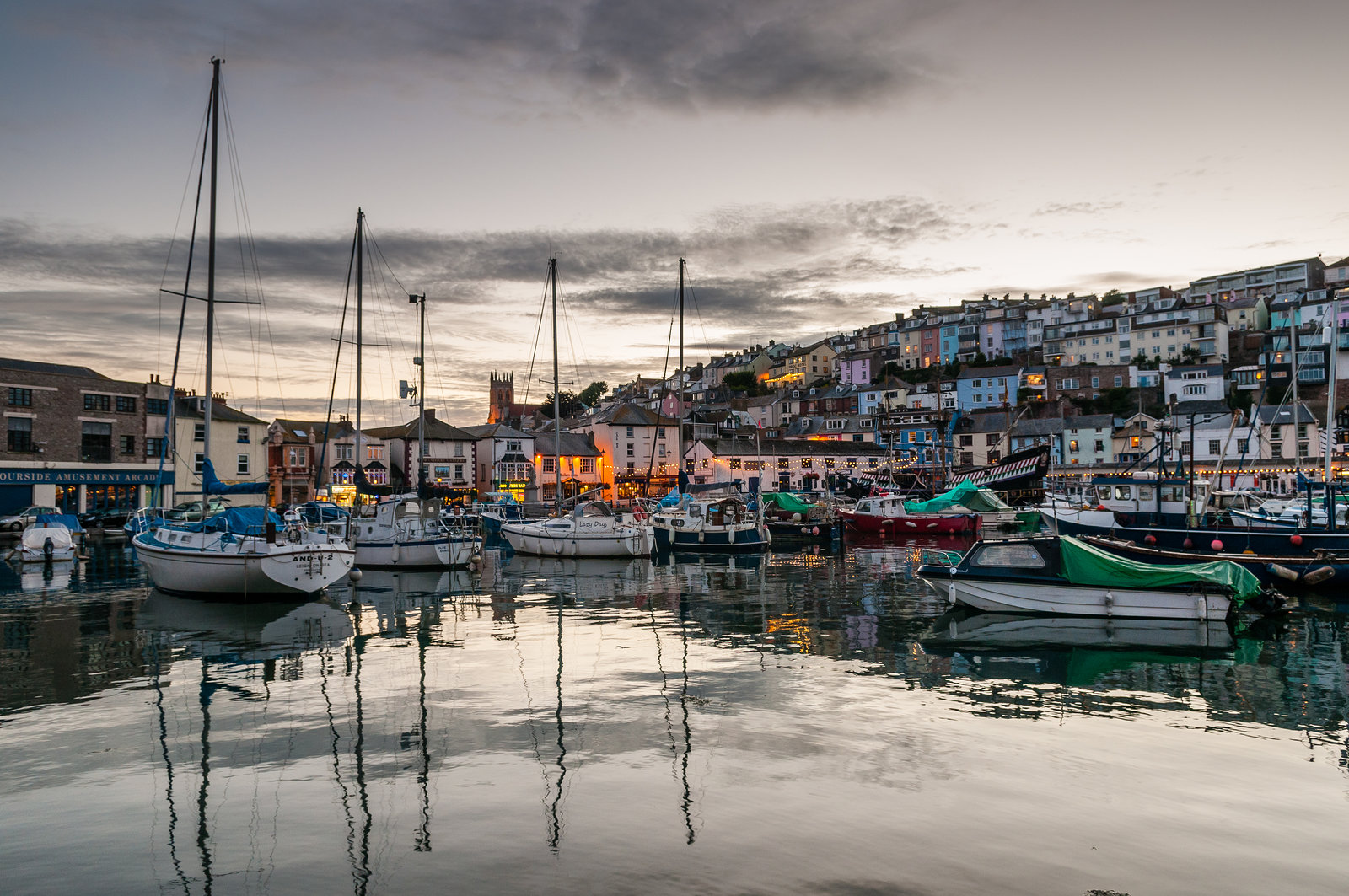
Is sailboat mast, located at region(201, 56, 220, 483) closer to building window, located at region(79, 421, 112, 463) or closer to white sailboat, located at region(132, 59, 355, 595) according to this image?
white sailboat, located at region(132, 59, 355, 595)

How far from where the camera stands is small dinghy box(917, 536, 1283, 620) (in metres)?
22.6

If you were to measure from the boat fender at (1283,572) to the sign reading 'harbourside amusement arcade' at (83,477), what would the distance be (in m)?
64.4

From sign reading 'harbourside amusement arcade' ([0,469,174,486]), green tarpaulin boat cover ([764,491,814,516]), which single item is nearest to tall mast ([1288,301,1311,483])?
green tarpaulin boat cover ([764,491,814,516])

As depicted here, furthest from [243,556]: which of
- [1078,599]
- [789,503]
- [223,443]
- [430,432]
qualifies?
[430,432]

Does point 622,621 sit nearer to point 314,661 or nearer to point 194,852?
point 314,661

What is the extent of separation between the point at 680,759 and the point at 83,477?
7207 cm

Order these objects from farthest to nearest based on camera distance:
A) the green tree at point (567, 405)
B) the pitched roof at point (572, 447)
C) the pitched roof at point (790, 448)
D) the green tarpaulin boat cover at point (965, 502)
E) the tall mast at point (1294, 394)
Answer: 1. the green tree at point (567, 405)
2. the pitched roof at point (790, 448)
3. the pitched roof at point (572, 447)
4. the tall mast at point (1294, 394)
5. the green tarpaulin boat cover at point (965, 502)

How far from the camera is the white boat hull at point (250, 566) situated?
91.9 ft

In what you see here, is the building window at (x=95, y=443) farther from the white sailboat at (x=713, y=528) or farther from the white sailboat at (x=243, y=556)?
the white sailboat at (x=713, y=528)

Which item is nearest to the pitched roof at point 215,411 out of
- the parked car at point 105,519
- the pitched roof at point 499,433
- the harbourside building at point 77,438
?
the harbourside building at point 77,438

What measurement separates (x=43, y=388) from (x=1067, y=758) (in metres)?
75.7

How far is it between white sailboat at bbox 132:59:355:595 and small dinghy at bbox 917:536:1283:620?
63.7 ft

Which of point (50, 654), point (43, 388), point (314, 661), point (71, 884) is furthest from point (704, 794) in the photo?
point (43, 388)

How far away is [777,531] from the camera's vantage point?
59.0 meters
